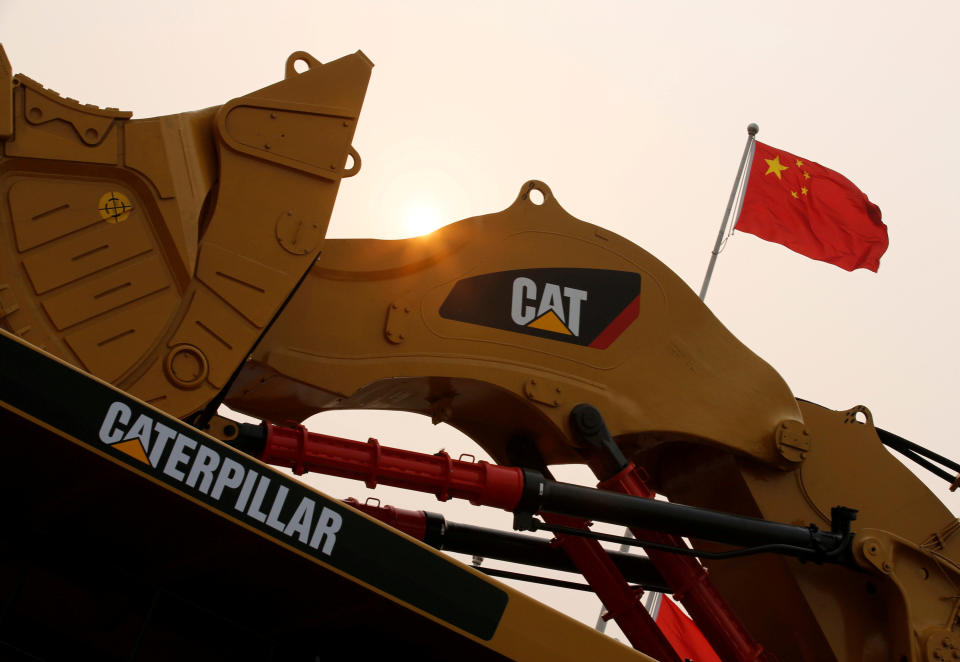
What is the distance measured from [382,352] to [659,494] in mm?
1918

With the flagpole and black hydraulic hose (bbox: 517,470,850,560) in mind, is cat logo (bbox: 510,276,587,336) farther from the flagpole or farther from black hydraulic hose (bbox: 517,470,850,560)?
the flagpole

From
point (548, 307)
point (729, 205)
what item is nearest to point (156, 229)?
point (548, 307)

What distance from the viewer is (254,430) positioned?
4.08 meters

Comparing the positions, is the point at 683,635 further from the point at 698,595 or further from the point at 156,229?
the point at 156,229

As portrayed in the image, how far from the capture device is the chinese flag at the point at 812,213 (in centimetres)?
970

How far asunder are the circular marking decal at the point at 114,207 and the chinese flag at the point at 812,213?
23.6ft

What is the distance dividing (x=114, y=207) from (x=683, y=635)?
4.40 metres

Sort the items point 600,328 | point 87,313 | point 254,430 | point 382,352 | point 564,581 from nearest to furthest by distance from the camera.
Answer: point 87,313
point 254,430
point 382,352
point 600,328
point 564,581

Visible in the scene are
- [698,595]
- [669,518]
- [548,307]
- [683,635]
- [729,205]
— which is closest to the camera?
[669,518]

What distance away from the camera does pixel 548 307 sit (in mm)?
5004

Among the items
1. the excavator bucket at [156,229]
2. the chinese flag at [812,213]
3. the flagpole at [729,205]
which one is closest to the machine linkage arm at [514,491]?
the excavator bucket at [156,229]

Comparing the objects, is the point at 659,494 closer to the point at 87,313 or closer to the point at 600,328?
the point at 600,328

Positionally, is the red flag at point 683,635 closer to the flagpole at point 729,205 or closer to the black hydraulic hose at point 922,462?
the black hydraulic hose at point 922,462

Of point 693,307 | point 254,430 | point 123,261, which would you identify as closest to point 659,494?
point 693,307
